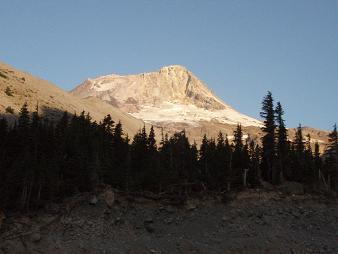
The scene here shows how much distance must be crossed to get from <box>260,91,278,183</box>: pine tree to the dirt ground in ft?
51.2

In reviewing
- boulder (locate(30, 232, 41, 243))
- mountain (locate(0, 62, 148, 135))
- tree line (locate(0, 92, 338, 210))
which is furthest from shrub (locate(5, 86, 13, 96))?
boulder (locate(30, 232, 41, 243))

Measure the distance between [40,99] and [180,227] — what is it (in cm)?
7646

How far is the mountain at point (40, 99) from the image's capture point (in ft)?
375

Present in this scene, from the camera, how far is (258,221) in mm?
57094

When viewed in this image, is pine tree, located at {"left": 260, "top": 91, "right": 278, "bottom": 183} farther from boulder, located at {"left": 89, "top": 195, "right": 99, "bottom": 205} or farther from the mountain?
the mountain

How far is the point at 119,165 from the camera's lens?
73750 mm

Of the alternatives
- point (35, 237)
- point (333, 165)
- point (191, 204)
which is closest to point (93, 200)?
point (35, 237)

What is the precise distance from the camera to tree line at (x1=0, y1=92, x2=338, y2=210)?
59938 millimetres

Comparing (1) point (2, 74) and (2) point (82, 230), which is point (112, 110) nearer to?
(1) point (2, 74)

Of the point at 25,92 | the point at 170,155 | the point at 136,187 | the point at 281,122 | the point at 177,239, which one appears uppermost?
the point at 25,92

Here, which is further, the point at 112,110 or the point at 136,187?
the point at 112,110

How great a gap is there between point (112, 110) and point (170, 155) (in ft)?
Answer: 289

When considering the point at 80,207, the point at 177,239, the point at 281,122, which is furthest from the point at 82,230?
the point at 281,122

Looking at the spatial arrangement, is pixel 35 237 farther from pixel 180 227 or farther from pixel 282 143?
pixel 282 143
